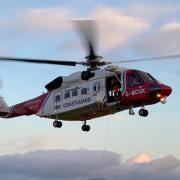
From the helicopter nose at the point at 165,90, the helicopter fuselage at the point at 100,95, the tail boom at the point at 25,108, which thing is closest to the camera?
the helicopter nose at the point at 165,90

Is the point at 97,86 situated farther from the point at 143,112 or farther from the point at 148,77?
the point at 143,112

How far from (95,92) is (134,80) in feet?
12.2

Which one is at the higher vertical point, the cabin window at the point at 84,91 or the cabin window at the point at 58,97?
the cabin window at the point at 58,97

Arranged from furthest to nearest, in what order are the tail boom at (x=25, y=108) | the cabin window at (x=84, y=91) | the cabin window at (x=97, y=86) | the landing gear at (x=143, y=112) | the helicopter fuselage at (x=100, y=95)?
1. the tail boom at (x=25, y=108)
2. the cabin window at (x=84, y=91)
3. the cabin window at (x=97, y=86)
4. the helicopter fuselage at (x=100, y=95)
5. the landing gear at (x=143, y=112)

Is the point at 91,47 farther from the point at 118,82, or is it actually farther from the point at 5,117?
the point at 5,117

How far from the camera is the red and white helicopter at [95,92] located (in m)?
53.5

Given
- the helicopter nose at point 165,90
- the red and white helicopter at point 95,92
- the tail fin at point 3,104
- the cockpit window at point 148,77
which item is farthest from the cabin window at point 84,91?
the tail fin at point 3,104

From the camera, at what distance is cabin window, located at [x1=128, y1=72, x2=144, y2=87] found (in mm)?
54078

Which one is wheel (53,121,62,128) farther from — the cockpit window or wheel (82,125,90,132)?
the cockpit window

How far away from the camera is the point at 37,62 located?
5403 cm

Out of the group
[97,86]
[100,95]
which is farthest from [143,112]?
[97,86]

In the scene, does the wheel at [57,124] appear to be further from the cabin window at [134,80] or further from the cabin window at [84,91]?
the cabin window at [134,80]

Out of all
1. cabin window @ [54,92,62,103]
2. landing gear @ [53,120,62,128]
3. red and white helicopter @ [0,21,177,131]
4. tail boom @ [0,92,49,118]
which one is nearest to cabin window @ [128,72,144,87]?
red and white helicopter @ [0,21,177,131]

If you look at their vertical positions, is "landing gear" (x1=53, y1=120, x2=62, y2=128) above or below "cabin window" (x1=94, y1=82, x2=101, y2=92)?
below
